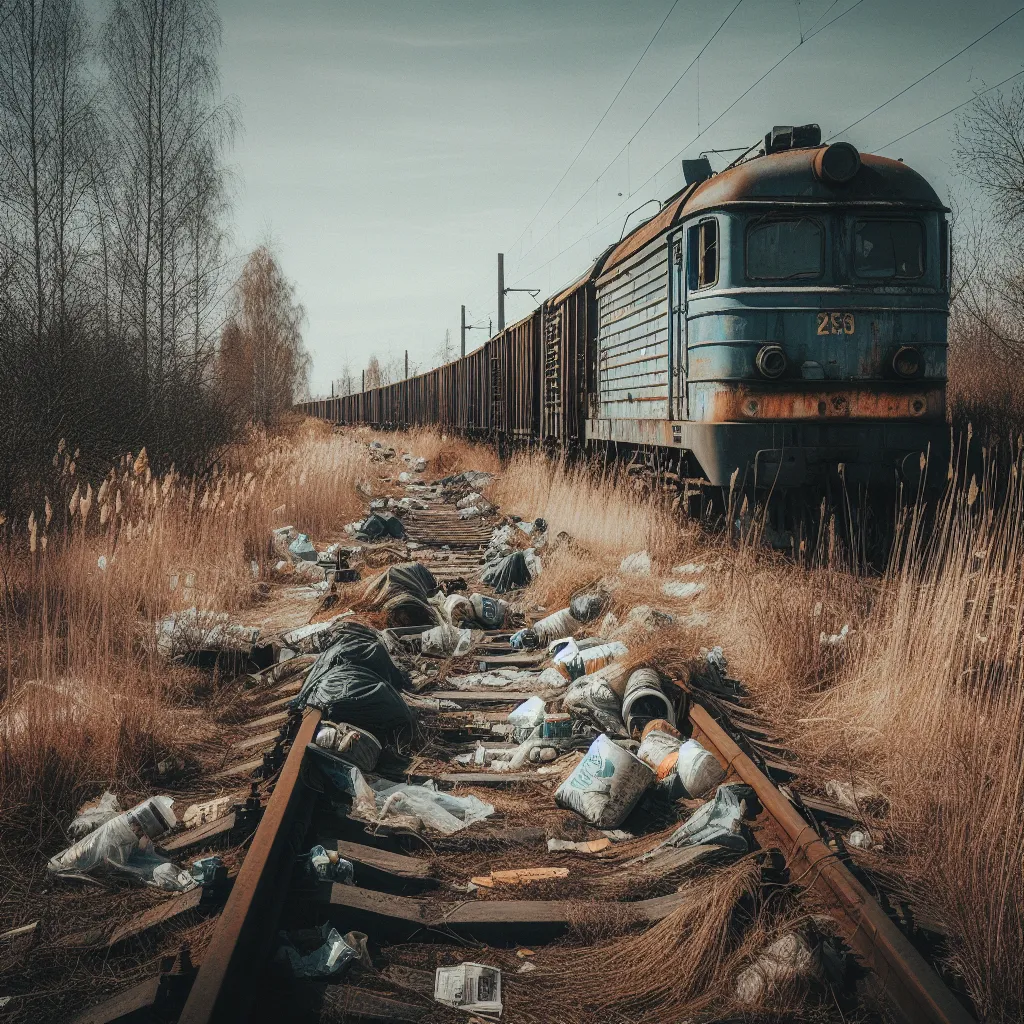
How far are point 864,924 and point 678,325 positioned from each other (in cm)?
658

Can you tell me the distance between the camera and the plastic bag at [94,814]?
10.8 feet

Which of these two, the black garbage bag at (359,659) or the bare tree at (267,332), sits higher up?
the bare tree at (267,332)

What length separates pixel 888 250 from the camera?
25.4 feet

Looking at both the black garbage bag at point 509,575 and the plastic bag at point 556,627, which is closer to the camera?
the plastic bag at point 556,627

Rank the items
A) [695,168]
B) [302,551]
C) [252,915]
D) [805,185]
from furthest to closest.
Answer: [695,168]
[302,551]
[805,185]
[252,915]

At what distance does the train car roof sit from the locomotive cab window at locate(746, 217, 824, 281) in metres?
0.22

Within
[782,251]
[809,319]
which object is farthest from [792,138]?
[809,319]

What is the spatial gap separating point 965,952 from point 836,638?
2860mm

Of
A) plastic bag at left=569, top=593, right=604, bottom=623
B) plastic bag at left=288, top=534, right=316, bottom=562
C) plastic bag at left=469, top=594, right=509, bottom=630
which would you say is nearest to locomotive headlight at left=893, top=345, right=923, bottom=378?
plastic bag at left=569, top=593, right=604, bottom=623

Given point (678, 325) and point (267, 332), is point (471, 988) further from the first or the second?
point (267, 332)

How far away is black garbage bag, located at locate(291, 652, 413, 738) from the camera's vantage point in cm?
431

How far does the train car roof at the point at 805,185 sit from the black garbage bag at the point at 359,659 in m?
4.84

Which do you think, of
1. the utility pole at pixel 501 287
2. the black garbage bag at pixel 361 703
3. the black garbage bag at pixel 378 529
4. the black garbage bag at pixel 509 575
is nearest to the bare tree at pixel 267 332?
the utility pole at pixel 501 287

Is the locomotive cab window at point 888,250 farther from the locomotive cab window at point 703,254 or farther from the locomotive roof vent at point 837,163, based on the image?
the locomotive cab window at point 703,254
